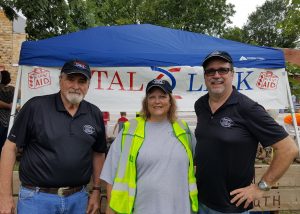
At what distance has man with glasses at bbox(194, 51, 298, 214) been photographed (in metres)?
2.41

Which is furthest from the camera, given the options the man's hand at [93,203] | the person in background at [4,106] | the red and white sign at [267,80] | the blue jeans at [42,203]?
the person in background at [4,106]

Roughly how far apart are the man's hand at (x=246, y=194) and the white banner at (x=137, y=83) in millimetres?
2001

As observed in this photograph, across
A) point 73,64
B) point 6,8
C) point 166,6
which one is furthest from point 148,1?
point 73,64

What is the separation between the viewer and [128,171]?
2.51 metres

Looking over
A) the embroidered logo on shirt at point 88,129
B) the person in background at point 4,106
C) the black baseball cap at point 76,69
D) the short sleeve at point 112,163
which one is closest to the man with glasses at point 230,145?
the short sleeve at point 112,163

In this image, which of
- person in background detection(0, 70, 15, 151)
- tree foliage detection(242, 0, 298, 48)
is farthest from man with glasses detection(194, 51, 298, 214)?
tree foliage detection(242, 0, 298, 48)

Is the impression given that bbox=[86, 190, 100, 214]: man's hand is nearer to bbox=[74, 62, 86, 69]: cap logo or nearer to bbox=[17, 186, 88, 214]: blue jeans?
bbox=[17, 186, 88, 214]: blue jeans

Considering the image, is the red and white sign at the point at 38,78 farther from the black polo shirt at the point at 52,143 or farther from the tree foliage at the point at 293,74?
the tree foliage at the point at 293,74

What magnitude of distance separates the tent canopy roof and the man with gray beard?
146 cm

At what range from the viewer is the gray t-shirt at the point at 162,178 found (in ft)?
8.09

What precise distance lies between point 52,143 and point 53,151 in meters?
0.06

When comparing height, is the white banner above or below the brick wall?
below

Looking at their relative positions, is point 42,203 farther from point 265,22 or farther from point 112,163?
point 265,22

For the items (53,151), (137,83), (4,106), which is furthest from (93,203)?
(4,106)
